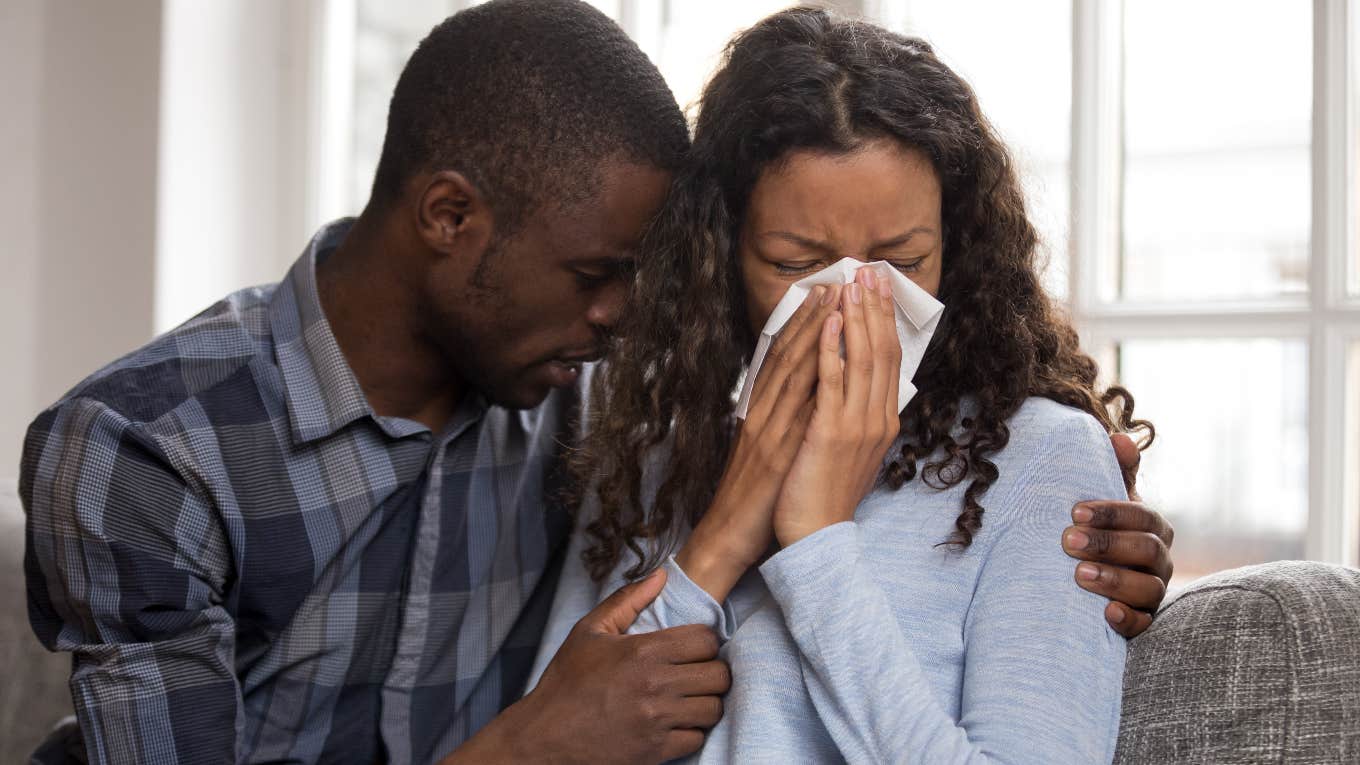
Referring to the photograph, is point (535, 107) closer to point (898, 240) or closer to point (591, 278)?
point (591, 278)

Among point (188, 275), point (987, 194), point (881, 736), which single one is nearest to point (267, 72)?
point (188, 275)

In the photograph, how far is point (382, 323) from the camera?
5.23ft

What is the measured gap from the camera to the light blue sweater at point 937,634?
1.03m

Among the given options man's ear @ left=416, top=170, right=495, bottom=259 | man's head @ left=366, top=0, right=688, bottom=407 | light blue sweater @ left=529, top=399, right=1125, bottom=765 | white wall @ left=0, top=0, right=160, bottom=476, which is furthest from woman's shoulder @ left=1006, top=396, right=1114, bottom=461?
white wall @ left=0, top=0, right=160, bottom=476

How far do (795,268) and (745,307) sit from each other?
16cm

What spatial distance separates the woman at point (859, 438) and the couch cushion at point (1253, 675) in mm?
36

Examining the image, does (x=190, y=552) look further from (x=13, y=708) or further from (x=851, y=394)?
(x=851, y=394)

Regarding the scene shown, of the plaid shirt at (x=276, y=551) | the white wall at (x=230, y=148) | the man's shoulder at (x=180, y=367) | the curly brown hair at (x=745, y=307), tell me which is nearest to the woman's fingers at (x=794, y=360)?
the curly brown hair at (x=745, y=307)

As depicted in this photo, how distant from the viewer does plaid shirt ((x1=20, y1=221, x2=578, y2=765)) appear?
1.38 metres

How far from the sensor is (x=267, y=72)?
128 inches

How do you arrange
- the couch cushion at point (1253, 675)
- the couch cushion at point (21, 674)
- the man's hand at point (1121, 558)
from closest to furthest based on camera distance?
the couch cushion at point (1253, 675)
the man's hand at point (1121, 558)
the couch cushion at point (21, 674)

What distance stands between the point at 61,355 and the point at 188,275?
1.37 ft

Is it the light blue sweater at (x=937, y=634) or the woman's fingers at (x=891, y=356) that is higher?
the woman's fingers at (x=891, y=356)

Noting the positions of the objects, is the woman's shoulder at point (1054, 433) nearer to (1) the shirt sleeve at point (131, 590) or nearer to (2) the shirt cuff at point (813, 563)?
(2) the shirt cuff at point (813, 563)
